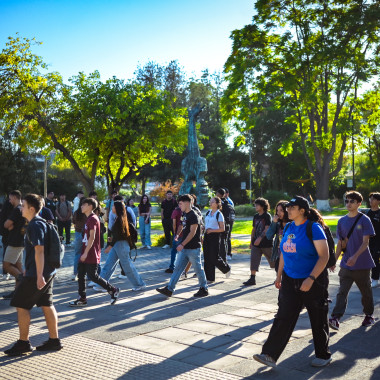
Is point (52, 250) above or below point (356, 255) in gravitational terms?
above

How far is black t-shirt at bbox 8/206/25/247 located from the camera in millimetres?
9008

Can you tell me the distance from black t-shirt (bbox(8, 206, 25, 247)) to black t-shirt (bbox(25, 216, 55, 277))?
3.27 m

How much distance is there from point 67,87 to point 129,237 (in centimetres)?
2203

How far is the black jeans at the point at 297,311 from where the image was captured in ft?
17.0

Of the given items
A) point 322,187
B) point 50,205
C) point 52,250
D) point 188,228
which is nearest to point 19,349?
point 52,250

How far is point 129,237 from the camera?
9266mm

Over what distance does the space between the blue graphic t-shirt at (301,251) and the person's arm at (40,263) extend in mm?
2577

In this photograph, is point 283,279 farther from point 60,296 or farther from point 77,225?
point 77,225

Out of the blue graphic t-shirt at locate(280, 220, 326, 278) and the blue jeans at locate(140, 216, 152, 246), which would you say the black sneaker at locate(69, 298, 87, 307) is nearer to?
the blue graphic t-shirt at locate(280, 220, 326, 278)

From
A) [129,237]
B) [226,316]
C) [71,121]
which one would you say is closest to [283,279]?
[226,316]

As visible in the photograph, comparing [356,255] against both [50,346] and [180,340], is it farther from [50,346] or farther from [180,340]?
[50,346]

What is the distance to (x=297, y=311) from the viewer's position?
528 cm

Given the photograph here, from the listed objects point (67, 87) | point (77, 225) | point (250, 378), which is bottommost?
point (250, 378)

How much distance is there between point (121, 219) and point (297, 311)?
441cm
